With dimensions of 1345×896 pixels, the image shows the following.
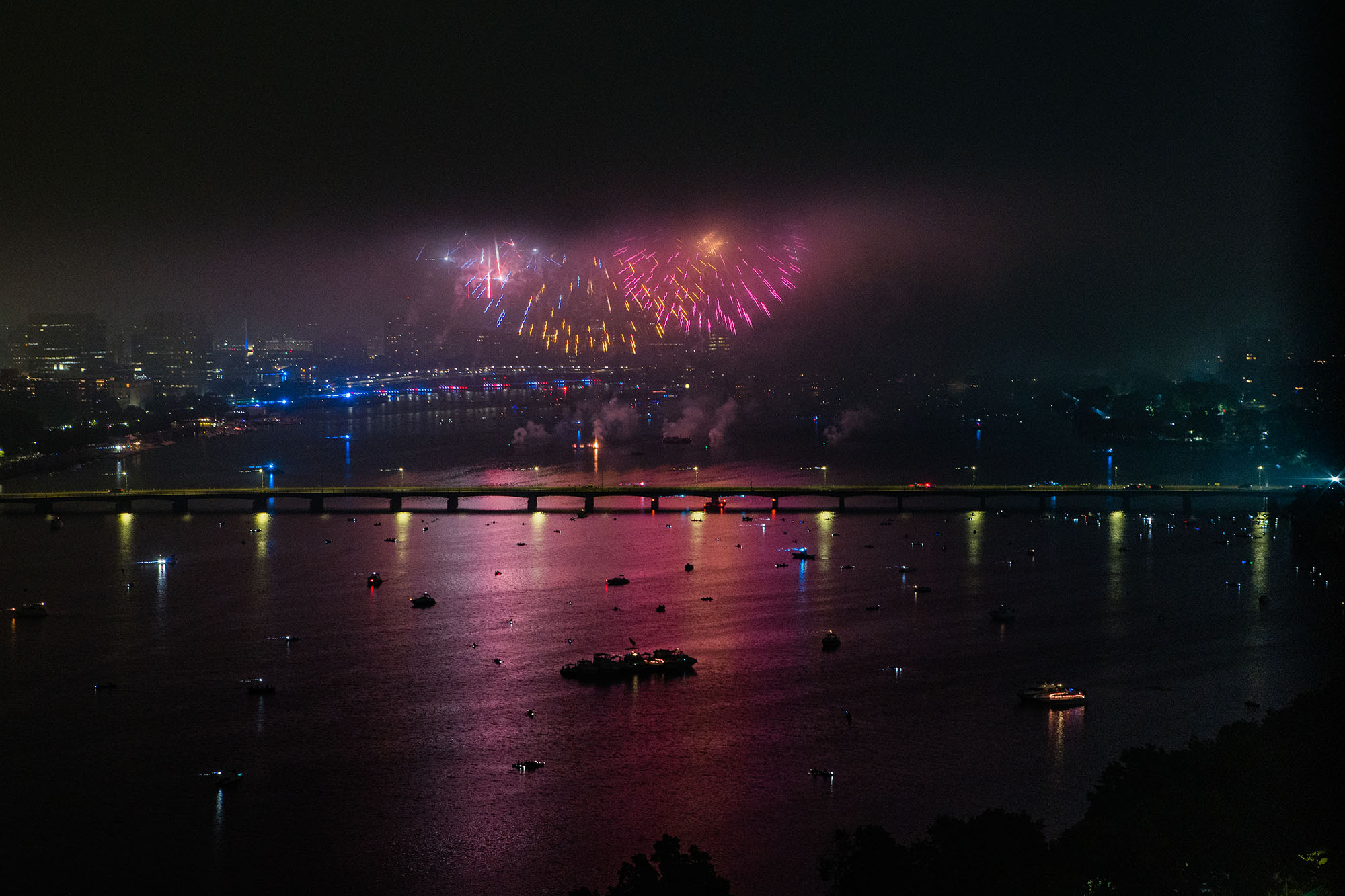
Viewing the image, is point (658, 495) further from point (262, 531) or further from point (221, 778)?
point (221, 778)

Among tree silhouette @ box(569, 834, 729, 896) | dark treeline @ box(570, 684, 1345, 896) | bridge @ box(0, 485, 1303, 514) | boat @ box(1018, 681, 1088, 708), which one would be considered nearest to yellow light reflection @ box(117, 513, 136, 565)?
bridge @ box(0, 485, 1303, 514)

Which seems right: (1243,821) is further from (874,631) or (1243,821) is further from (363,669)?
(363,669)

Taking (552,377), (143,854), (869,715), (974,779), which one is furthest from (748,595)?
(552,377)

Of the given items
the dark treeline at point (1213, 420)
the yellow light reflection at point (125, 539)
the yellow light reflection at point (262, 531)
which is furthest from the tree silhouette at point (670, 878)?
the dark treeline at point (1213, 420)

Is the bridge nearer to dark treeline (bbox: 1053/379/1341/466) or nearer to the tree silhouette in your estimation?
dark treeline (bbox: 1053/379/1341/466)

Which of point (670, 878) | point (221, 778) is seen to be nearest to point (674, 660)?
point (221, 778)

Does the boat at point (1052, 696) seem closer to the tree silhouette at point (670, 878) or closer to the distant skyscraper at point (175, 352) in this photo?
the tree silhouette at point (670, 878)
